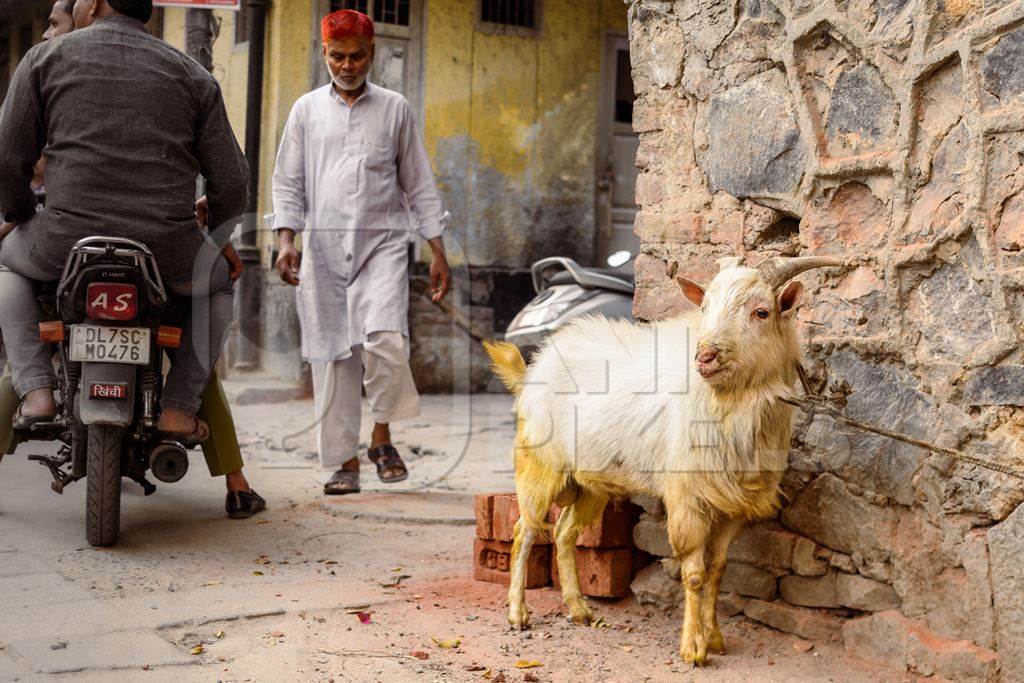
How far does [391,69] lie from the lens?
11.3 meters

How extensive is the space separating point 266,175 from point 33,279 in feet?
20.5

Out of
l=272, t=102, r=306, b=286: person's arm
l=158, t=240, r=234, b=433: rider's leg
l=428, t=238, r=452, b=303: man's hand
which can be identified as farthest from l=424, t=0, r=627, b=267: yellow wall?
l=158, t=240, r=234, b=433: rider's leg

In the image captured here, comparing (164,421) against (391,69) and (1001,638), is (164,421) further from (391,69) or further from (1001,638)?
(391,69)

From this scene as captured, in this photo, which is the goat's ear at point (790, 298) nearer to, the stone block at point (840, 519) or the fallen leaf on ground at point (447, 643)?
the stone block at point (840, 519)

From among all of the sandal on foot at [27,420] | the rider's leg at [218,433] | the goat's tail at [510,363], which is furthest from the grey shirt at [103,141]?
the goat's tail at [510,363]

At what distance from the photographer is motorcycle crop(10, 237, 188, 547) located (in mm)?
4719

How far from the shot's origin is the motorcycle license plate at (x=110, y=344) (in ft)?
15.6

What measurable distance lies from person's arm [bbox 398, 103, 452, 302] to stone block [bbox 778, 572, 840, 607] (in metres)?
3.01

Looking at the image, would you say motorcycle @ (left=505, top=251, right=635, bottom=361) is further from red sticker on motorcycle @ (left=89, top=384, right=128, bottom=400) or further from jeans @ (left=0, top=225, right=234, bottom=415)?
red sticker on motorcycle @ (left=89, top=384, right=128, bottom=400)

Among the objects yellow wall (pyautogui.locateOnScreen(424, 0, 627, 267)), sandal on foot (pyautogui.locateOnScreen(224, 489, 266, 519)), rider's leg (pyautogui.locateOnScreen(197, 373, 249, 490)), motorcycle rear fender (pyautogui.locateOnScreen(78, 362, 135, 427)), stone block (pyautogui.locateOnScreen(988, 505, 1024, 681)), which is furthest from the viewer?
yellow wall (pyautogui.locateOnScreen(424, 0, 627, 267))

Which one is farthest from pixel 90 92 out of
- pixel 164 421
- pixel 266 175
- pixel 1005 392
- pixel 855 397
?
pixel 266 175

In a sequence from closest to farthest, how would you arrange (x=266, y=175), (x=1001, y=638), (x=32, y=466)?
(x=1001, y=638) < (x=32, y=466) < (x=266, y=175)

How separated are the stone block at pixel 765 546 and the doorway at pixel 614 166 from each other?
7959 mm

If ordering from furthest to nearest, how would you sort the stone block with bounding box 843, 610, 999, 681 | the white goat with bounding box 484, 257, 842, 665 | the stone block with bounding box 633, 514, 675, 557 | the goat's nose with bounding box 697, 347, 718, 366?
the stone block with bounding box 633, 514, 675, 557 < the white goat with bounding box 484, 257, 842, 665 < the goat's nose with bounding box 697, 347, 718, 366 < the stone block with bounding box 843, 610, 999, 681
